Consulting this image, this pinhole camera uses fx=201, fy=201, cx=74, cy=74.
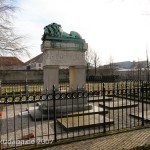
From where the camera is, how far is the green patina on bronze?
31.1 ft

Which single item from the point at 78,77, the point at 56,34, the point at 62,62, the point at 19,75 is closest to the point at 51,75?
the point at 62,62

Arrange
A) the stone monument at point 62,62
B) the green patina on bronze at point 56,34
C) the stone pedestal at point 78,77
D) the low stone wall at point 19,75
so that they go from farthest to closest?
the low stone wall at point 19,75 → the stone pedestal at point 78,77 → the green patina on bronze at point 56,34 → the stone monument at point 62,62

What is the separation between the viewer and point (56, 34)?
31.7 ft


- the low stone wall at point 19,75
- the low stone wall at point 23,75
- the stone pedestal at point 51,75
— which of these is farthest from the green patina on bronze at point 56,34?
the low stone wall at point 19,75

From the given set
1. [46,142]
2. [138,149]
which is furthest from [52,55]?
[138,149]

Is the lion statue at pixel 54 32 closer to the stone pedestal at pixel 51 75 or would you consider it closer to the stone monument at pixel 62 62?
the stone monument at pixel 62 62

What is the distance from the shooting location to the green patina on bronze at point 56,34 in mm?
9492

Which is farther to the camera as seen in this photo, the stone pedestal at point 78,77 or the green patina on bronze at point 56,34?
the stone pedestal at point 78,77

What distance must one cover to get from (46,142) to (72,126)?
133 cm

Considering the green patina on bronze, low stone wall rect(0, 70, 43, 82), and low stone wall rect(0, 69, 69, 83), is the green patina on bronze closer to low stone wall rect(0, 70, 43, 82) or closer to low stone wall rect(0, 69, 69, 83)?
low stone wall rect(0, 69, 69, 83)

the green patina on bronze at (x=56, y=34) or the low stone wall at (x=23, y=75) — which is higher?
the green patina on bronze at (x=56, y=34)

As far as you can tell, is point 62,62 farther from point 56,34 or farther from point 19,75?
point 19,75

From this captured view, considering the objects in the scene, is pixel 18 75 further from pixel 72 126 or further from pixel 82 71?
pixel 72 126

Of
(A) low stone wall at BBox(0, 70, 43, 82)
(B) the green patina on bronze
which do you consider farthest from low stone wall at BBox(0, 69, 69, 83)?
(B) the green patina on bronze
